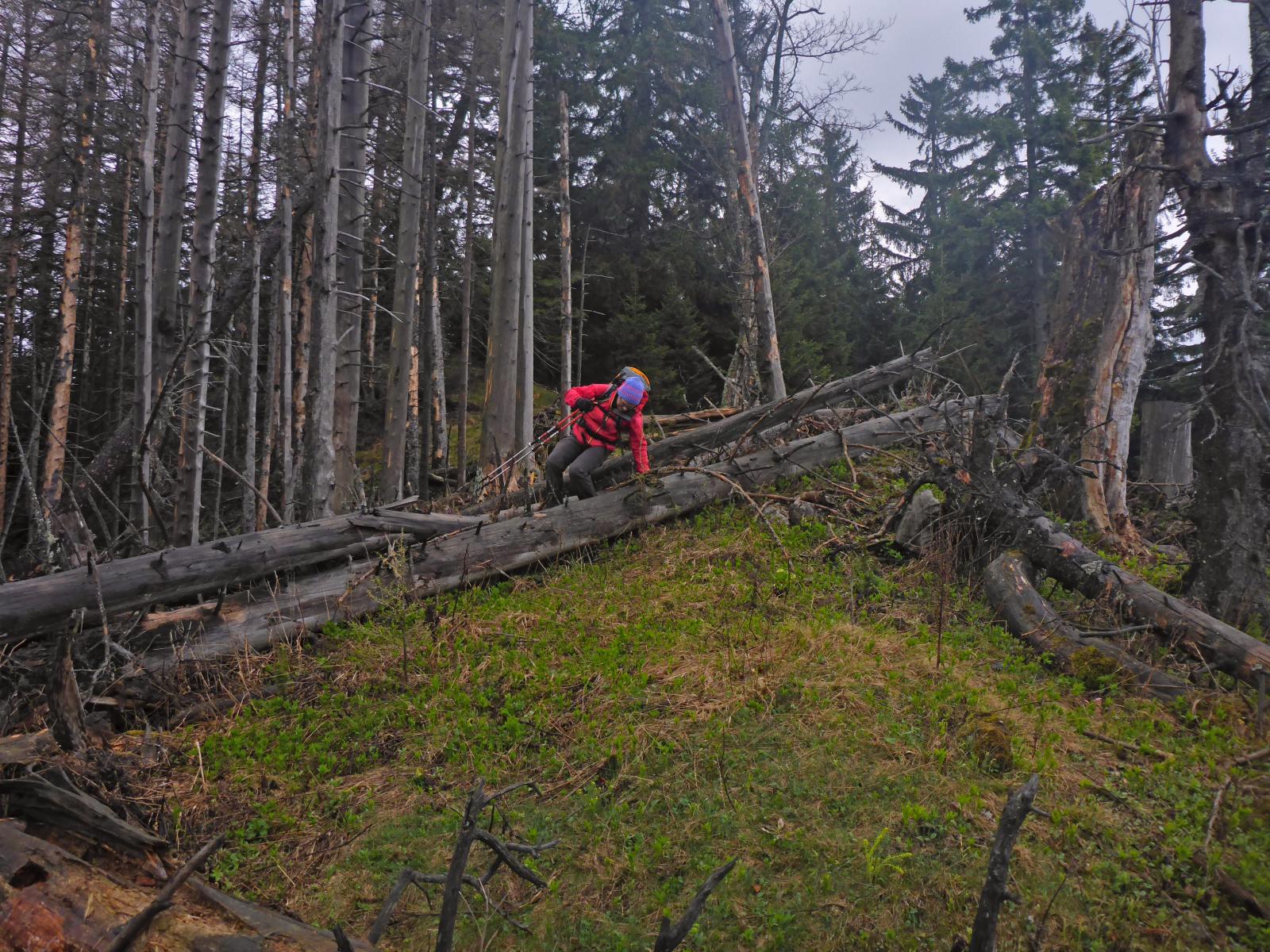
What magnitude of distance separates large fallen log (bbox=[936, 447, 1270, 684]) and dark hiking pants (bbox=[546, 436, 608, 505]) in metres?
3.31

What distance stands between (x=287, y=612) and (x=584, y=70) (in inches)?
753

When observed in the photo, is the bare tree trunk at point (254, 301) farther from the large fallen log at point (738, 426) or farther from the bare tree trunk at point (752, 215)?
the bare tree trunk at point (752, 215)

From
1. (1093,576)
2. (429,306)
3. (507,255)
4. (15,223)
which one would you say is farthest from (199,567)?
(15,223)

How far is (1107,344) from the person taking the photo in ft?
22.8

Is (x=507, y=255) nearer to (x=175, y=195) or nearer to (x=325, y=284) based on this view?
(x=325, y=284)

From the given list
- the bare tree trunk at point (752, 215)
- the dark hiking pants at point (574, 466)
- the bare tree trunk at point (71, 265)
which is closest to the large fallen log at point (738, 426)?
the dark hiking pants at point (574, 466)

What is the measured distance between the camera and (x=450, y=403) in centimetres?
2212

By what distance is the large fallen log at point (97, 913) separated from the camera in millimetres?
2389

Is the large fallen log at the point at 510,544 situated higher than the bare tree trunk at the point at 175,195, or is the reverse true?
the bare tree trunk at the point at 175,195

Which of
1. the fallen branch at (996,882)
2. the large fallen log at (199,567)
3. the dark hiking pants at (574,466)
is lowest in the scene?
the fallen branch at (996,882)

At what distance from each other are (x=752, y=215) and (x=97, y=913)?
10973 mm

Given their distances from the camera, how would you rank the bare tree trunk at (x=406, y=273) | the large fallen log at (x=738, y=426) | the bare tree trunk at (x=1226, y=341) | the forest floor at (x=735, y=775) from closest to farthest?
the forest floor at (x=735, y=775), the bare tree trunk at (x=1226, y=341), the large fallen log at (x=738, y=426), the bare tree trunk at (x=406, y=273)

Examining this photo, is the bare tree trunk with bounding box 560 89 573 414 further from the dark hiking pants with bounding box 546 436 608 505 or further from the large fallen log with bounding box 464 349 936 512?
the dark hiking pants with bounding box 546 436 608 505

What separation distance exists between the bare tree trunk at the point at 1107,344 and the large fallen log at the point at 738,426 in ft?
5.31
